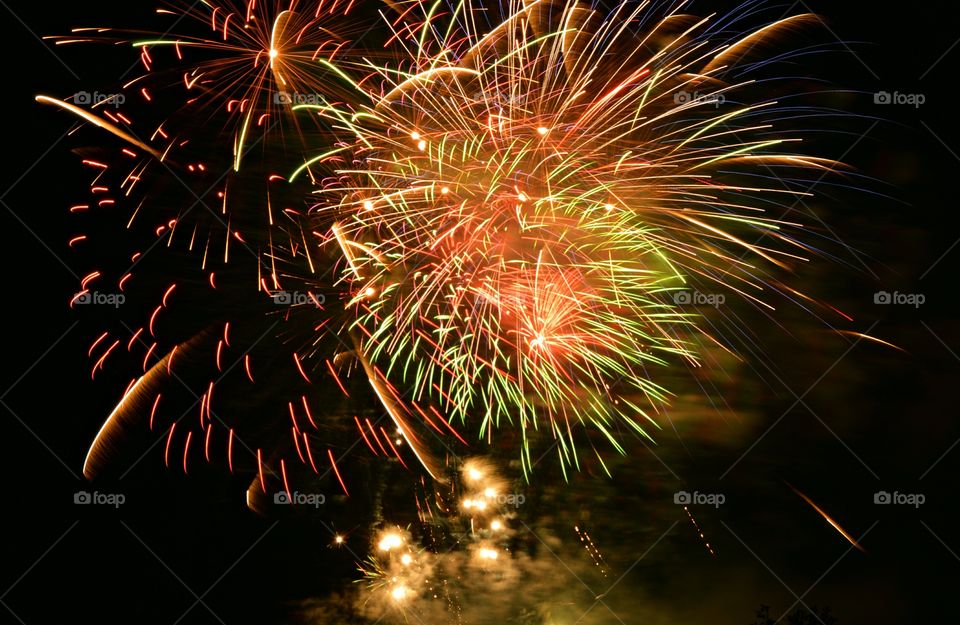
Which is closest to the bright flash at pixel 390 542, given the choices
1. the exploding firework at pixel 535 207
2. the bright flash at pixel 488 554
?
the bright flash at pixel 488 554

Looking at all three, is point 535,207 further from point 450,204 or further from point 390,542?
point 390,542

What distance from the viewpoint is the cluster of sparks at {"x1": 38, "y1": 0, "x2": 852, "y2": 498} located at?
3.22 m

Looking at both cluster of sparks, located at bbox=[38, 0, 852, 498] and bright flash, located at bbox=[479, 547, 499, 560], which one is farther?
bright flash, located at bbox=[479, 547, 499, 560]

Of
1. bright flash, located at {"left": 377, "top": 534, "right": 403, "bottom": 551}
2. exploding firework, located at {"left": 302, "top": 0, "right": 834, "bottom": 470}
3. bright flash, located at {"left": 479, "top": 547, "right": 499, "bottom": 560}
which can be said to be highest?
exploding firework, located at {"left": 302, "top": 0, "right": 834, "bottom": 470}

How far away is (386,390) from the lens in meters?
3.46

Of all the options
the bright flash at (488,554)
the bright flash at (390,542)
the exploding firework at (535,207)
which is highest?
the exploding firework at (535,207)

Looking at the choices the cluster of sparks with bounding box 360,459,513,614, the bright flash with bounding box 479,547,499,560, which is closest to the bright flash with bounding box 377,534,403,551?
the cluster of sparks with bounding box 360,459,513,614

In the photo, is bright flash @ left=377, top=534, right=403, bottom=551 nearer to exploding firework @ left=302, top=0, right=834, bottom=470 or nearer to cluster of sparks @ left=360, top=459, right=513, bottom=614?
cluster of sparks @ left=360, top=459, right=513, bottom=614

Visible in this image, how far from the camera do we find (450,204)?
323 centimetres

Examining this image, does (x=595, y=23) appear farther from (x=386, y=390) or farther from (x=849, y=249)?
(x=386, y=390)

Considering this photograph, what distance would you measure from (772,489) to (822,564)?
686mm

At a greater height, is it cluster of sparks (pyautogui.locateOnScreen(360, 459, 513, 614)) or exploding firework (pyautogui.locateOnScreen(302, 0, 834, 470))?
exploding firework (pyautogui.locateOnScreen(302, 0, 834, 470))

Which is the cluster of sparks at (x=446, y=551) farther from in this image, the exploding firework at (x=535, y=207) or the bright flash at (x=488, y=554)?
the exploding firework at (x=535, y=207)

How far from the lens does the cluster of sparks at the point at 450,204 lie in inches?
127
